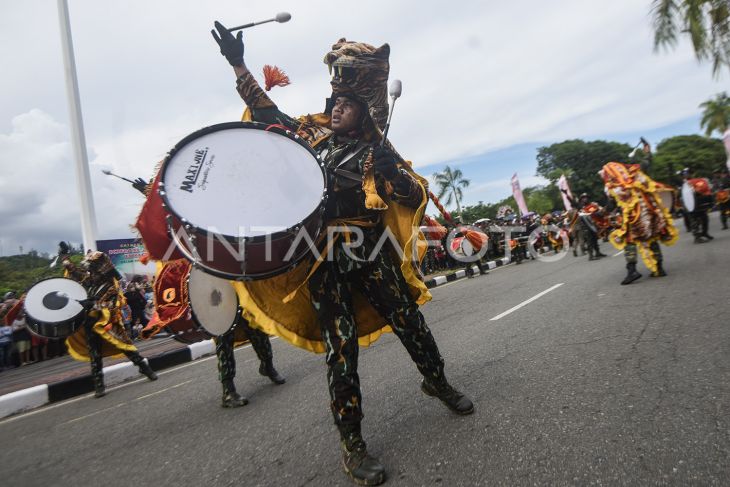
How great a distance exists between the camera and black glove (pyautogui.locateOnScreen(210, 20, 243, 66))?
2307 mm

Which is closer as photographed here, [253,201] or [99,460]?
[253,201]

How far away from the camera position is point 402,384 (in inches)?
128

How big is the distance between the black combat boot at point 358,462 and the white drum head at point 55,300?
4.83m

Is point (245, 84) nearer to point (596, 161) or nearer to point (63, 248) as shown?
point (63, 248)

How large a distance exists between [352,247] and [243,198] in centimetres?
63

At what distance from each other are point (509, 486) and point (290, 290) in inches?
57.9

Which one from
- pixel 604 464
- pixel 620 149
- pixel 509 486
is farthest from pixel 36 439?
pixel 620 149

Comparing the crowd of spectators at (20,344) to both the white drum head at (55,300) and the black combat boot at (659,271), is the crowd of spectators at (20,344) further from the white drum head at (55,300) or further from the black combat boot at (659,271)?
the black combat boot at (659,271)

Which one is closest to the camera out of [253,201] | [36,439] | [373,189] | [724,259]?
[253,201]

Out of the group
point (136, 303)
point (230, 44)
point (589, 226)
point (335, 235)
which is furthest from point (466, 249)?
point (230, 44)

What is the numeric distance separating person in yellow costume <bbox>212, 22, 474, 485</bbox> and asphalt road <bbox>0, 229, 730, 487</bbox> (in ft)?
1.15

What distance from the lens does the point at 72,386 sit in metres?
5.82

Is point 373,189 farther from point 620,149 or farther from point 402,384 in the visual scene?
point 620,149

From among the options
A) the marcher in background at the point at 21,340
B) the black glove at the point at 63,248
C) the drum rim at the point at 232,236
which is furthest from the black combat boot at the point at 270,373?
the marcher in background at the point at 21,340
